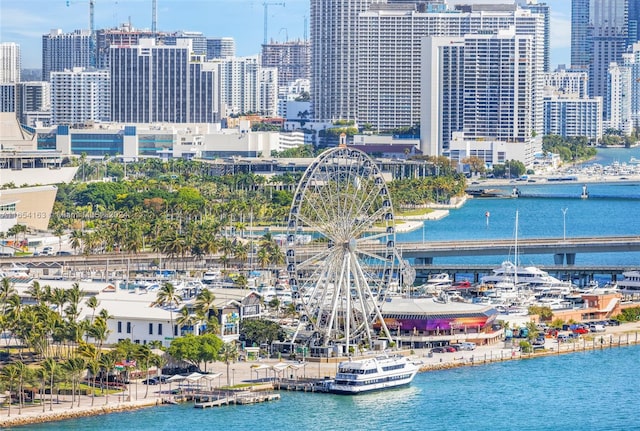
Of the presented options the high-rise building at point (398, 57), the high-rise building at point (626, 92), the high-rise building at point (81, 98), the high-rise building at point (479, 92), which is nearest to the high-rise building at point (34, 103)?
the high-rise building at point (81, 98)

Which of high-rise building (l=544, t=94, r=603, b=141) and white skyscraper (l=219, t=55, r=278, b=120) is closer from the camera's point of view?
white skyscraper (l=219, t=55, r=278, b=120)

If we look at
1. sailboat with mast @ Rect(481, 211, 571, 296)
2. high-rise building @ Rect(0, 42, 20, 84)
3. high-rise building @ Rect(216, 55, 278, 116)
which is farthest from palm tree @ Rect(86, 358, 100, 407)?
high-rise building @ Rect(0, 42, 20, 84)

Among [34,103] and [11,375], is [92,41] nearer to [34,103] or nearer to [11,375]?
[34,103]

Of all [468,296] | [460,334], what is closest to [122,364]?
[460,334]

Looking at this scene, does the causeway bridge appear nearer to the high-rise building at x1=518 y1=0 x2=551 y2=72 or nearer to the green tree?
the green tree

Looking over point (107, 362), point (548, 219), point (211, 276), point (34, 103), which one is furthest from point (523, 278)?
point (34, 103)

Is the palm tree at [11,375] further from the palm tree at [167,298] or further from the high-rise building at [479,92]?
the high-rise building at [479,92]

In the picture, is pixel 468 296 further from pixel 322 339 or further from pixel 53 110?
pixel 53 110

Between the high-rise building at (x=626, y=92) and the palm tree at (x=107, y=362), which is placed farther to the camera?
the high-rise building at (x=626, y=92)
